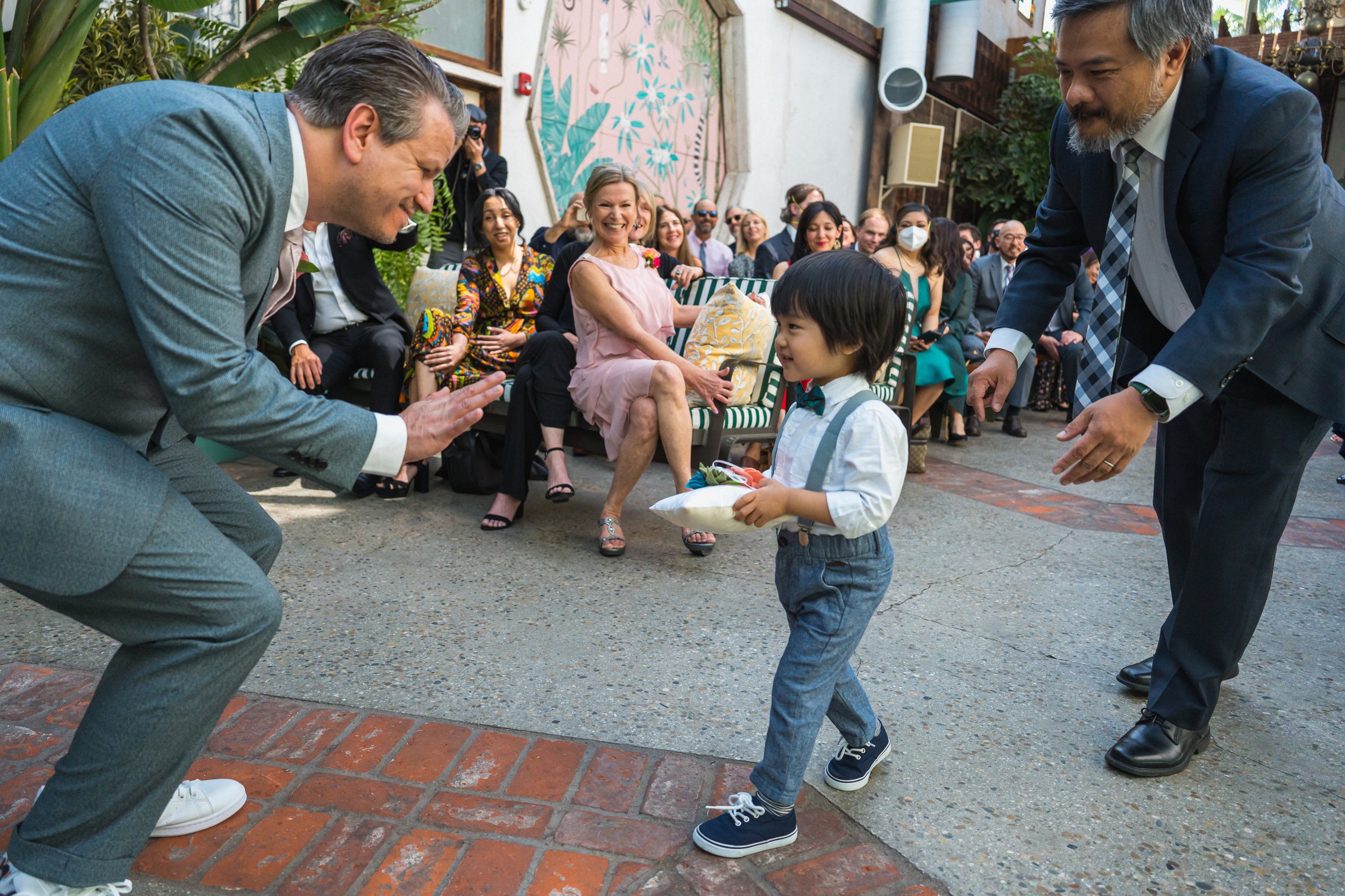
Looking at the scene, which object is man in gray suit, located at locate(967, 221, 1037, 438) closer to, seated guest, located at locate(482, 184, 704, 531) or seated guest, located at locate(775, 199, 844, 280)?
seated guest, located at locate(775, 199, 844, 280)

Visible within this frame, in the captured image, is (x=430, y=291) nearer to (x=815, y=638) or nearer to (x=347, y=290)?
(x=347, y=290)

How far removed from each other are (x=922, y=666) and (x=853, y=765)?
2.74 feet

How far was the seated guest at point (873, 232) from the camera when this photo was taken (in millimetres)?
7195

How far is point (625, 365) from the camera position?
430cm

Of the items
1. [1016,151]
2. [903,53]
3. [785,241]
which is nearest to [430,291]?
[785,241]

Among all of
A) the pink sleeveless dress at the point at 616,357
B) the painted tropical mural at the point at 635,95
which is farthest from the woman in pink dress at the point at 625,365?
the painted tropical mural at the point at 635,95

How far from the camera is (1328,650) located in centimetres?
336

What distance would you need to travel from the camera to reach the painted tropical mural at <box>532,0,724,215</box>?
29.0 ft

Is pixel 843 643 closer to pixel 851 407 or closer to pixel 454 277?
pixel 851 407

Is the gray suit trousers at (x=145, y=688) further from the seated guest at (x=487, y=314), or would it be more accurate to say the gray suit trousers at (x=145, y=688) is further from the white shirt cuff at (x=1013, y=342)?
the seated guest at (x=487, y=314)

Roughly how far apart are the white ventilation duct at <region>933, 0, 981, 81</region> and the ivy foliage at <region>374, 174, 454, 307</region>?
10.1m

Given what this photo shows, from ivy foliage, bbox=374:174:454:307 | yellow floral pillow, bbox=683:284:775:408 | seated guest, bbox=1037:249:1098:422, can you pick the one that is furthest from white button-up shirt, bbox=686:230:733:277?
yellow floral pillow, bbox=683:284:775:408

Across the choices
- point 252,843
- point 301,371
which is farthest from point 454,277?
point 252,843

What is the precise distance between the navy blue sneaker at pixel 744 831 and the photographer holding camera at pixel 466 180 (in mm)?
5352
